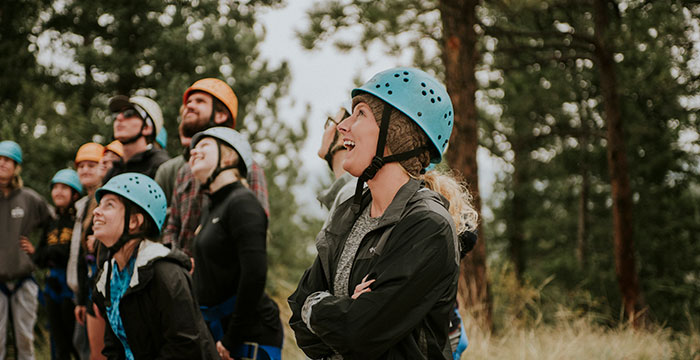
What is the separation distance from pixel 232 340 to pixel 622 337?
5.99 meters

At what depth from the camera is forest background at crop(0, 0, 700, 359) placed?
8359mm

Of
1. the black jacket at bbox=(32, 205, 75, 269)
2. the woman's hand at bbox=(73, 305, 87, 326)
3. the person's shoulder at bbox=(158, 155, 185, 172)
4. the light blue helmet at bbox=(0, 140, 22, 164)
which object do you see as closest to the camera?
the person's shoulder at bbox=(158, 155, 185, 172)

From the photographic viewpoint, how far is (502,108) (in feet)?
61.7

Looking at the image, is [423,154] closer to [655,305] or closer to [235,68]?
[235,68]

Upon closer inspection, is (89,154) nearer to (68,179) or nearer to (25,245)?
(68,179)

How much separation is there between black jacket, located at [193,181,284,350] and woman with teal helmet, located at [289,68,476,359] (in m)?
1.22

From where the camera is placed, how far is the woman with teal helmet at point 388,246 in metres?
1.88

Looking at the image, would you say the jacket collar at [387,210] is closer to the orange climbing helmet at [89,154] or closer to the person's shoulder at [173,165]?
the person's shoulder at [173,165]

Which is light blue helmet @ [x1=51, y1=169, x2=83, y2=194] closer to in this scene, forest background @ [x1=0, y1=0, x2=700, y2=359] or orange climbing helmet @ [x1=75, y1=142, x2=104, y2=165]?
orange climbing helmet @ [x1=75, y1=142, x2=104, y2=165]

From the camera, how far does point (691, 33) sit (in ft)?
34.7

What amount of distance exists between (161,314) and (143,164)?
2185mm

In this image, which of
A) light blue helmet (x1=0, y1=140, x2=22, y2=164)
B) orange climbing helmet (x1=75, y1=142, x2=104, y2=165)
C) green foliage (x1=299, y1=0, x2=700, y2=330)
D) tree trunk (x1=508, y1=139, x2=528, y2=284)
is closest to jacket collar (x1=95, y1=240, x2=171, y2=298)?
orange climbing helmet (x1=75, y1=142, x2=104, y2=165)

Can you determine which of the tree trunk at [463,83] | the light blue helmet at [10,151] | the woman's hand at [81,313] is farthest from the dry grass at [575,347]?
the light blue helmet at [10,151]

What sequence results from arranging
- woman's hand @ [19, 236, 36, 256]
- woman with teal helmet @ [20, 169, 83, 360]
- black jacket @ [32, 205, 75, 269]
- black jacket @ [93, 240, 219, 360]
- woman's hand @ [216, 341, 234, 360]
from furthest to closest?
woman's hand @ [19, 236, 36, 256] → black jacket @ [32, 205, 75, 269] → woman with teal helmet @ [20, 169, 83, 360] → woman's hand @ [216, 341, 234, 360] → black jacket @ [93, 240, 219, 360]
